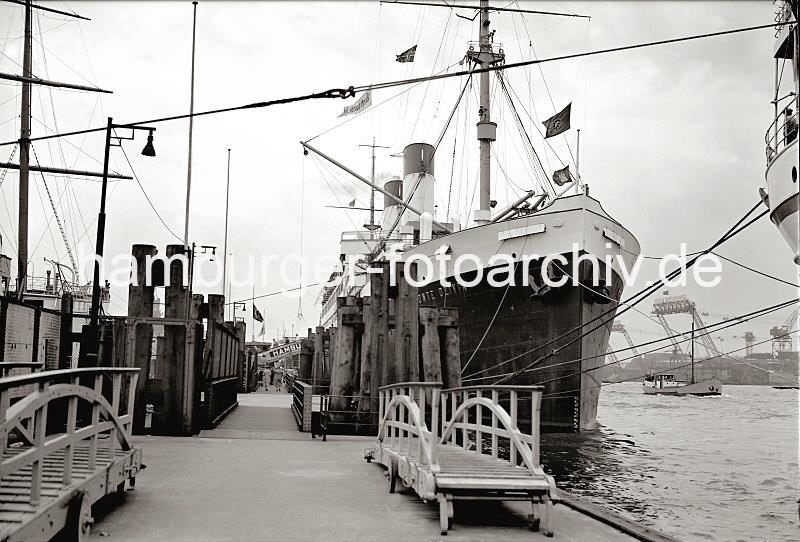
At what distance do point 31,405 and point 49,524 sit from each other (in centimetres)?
96

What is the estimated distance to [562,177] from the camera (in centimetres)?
2930

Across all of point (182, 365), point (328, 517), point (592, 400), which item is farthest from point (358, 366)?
point (592, 400)

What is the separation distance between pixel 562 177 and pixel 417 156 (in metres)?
11.4

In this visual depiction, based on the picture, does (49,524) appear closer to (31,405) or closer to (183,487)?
(31,405)

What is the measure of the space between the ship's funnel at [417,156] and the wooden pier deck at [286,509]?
1129 inches

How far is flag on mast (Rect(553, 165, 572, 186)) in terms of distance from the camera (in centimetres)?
2892

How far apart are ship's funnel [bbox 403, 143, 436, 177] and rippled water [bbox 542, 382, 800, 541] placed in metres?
17.5

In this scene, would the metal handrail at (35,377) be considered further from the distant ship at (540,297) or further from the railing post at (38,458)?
the distant ship at (540,297)

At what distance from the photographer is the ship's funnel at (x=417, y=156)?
38406 millimetres

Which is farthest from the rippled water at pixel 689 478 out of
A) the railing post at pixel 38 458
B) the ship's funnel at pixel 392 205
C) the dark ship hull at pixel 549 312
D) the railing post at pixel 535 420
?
the ship's funnel at pixel 392 205

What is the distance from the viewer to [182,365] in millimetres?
13664

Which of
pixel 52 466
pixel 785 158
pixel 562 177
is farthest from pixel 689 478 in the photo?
pixel 562 177

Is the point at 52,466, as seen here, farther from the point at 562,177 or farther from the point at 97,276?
the point at 562,177

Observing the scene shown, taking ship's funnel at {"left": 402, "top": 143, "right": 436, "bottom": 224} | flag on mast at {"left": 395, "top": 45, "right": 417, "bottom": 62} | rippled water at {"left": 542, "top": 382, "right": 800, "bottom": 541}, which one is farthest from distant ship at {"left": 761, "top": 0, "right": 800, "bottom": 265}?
ship's funnel at {"left": 402, "top": 143, "right": 436, "bottom": 224}
